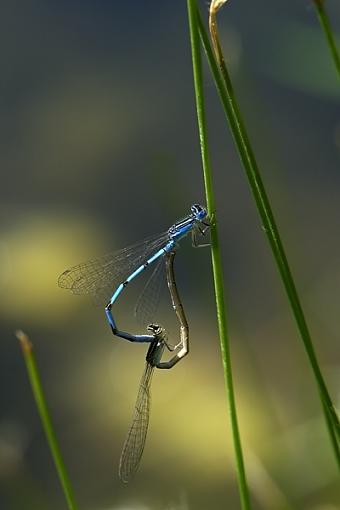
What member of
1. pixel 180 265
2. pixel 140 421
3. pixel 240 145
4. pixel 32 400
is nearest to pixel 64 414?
pixel 32 400

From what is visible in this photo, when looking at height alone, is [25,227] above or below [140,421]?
above

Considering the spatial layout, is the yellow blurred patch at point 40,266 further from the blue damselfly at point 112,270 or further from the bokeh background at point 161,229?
the blue damselfly at point 112,270

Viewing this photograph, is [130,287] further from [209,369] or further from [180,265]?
[209,369]

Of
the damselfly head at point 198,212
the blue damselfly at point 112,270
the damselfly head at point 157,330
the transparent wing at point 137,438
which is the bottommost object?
the transparent wing at point 137,438

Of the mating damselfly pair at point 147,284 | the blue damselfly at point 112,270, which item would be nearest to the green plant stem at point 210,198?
the mating damselfly pair at point 147,284

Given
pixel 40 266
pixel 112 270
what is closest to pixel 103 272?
pixel 112 270

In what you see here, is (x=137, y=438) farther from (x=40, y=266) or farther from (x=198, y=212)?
(x=40, y=266)
